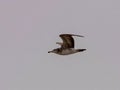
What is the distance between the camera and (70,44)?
3272 cm

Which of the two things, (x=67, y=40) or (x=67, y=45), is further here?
(x=67, y=45)

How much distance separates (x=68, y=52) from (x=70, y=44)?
69 centimetres

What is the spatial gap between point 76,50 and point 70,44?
61.5 inches

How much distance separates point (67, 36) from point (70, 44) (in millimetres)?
764

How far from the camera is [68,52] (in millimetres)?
32469

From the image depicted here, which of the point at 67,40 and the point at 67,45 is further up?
the point at 67,40

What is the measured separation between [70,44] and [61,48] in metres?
1.34

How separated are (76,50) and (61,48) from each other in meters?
2.77

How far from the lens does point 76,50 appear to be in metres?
31.3

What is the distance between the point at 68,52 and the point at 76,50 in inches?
52.4

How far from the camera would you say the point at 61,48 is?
Answer: 3381 cm

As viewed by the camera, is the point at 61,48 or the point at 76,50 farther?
the point at 61,48
